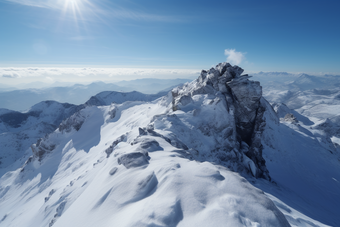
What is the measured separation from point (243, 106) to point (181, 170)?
24.6 m

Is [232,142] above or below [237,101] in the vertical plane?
below

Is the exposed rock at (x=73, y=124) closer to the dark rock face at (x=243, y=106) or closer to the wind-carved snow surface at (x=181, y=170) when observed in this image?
the wind-carved snow surface at (x=181, y=170)

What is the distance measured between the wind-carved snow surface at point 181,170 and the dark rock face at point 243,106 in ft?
0.64

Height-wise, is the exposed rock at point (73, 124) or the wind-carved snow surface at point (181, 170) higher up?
the wind-carved snow surface at point (181, 170)

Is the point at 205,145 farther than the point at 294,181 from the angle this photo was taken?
No

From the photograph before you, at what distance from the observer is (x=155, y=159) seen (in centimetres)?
1375

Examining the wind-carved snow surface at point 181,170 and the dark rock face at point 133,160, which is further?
the dark rock face at point 133,160

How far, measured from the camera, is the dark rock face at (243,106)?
95.5 ft

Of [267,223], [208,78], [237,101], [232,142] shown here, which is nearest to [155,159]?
[267,223]

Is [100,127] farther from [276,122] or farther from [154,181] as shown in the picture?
[276,122]

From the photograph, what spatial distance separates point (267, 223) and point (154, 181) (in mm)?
6427

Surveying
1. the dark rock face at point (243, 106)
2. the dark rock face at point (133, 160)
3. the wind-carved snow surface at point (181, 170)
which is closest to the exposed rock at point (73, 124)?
the wind-carved snow surface at point (181, 170)

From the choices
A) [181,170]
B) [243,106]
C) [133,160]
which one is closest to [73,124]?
[133,160]

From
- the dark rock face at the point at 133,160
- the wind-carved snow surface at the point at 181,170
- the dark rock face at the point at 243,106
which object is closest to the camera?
the wind-carved snow surface at the point at 181,170
